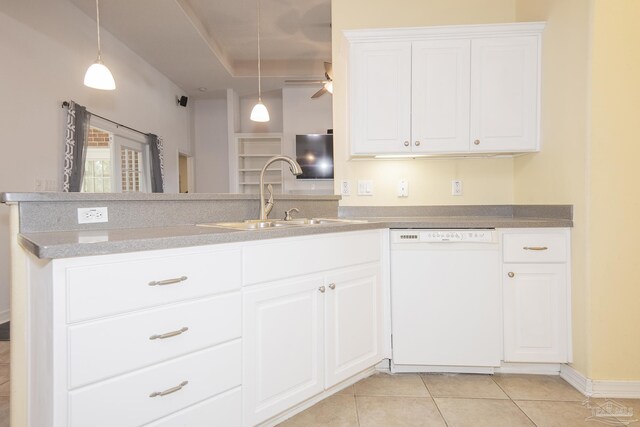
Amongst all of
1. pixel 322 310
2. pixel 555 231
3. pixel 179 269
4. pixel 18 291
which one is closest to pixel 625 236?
pixel 555 231

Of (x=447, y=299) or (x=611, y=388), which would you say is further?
(x=447, y=299)

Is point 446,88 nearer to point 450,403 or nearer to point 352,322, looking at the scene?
point 352,322

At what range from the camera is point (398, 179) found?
8.85ft

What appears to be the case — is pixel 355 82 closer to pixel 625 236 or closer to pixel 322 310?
pixel 322 310

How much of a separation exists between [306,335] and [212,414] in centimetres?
51

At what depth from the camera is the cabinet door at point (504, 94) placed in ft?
7.64

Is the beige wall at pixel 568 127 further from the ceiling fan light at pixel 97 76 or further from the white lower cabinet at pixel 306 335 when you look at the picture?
the ceiling fan light at pixel 97 76

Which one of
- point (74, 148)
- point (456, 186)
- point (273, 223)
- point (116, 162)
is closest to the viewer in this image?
point (273, 223)

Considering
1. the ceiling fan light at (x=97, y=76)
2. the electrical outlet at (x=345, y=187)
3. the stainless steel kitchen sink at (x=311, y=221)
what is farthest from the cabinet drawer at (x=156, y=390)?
the ceiling fan light at (x=97, y=76)

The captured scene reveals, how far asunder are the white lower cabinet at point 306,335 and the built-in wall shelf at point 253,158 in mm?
4829

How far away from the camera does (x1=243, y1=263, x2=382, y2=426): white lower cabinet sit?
1.52m

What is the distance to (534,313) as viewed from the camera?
208cm

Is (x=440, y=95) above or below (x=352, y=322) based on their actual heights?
above

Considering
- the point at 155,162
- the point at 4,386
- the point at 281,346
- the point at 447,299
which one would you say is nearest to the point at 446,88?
the point at 447,299
